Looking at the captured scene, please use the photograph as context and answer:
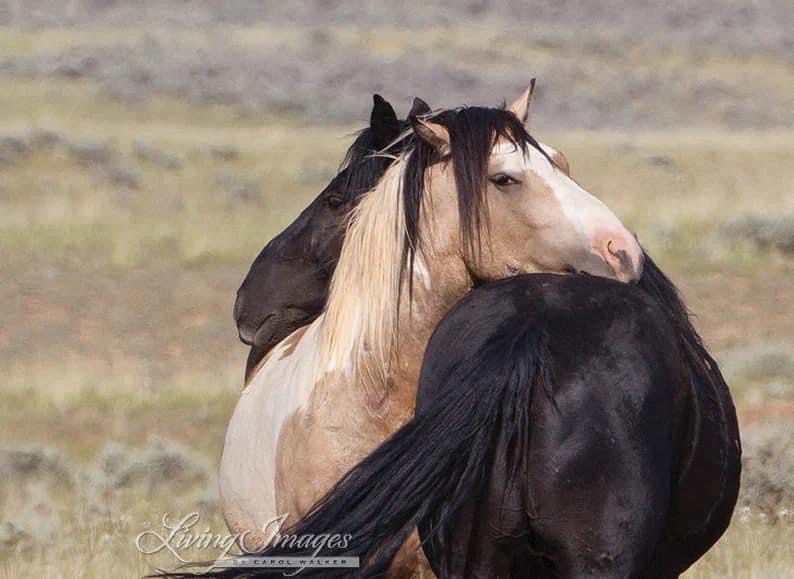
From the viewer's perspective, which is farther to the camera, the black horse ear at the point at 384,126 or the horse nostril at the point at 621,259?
the black horse ear at the point at 384,126

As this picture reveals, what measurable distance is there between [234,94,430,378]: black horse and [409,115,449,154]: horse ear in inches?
20.0

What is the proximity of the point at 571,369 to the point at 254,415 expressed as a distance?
5.45 feet

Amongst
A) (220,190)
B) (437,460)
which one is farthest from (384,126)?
(220,190)

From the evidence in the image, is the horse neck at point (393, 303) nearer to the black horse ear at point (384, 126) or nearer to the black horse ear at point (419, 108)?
the black horse ear at point (419, 108)

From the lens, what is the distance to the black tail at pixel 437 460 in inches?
143

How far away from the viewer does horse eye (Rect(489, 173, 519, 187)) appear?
4.34 metres

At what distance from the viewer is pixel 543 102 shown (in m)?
35.9

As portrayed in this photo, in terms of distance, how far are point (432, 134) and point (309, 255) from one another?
3.05 ft

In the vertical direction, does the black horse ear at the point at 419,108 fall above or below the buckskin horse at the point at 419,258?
above

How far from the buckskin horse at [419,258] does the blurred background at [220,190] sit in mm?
2611

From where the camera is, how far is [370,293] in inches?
175

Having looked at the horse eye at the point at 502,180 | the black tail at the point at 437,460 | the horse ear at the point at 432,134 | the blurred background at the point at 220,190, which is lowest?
the blurred background at the point at 220,190

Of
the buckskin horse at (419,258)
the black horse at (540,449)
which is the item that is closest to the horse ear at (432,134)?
the buckskin horse at (419,258)

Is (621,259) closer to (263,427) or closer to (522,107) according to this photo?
(522,107)
